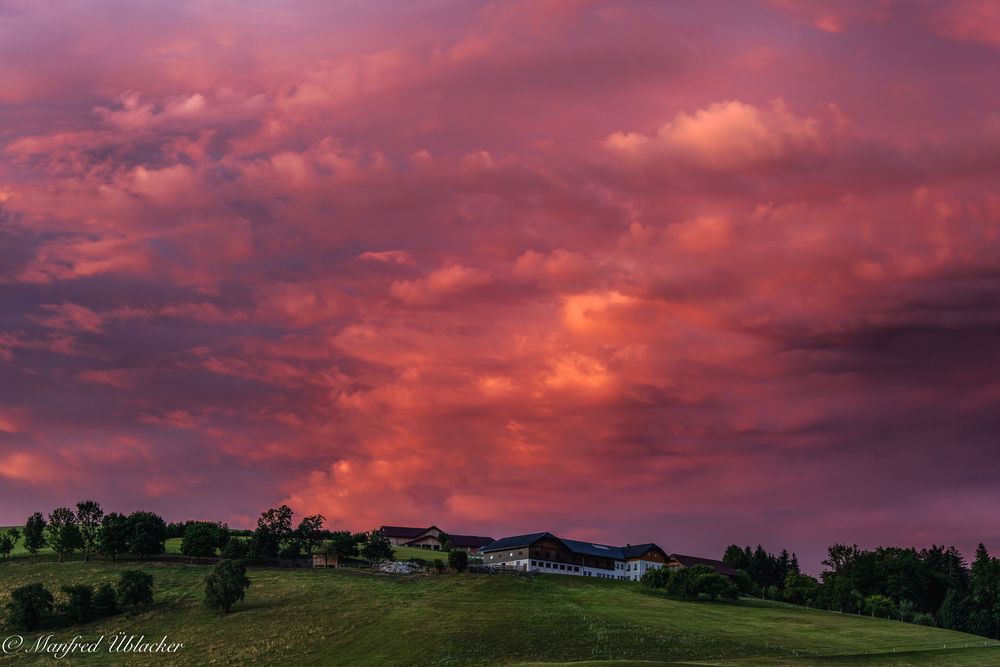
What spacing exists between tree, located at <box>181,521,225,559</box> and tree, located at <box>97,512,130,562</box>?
1076cm

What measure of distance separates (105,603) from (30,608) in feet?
31.9

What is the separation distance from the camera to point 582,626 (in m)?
120

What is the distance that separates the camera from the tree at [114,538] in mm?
180000

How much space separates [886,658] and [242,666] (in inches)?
2717

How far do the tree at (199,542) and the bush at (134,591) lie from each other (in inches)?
1641

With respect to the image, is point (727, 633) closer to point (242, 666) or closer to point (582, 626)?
point (582, 626)

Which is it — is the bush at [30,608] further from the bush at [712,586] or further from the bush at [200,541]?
the bush at [712,586]

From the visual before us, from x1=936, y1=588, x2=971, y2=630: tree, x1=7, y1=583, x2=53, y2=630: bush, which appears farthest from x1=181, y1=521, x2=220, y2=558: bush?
x1=936, y1=588, x2=971, y2=630: tree

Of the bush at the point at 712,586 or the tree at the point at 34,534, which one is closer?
the bush at the point at 712,586

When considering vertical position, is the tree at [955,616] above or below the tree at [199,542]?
below

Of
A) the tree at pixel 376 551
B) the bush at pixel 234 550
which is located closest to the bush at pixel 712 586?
the tree at pixel 376 551

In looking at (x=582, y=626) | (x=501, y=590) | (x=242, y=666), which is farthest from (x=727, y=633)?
(x=242, y=666)

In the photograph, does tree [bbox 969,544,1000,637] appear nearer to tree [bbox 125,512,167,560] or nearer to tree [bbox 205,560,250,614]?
tree [bbox 205,560,250,614]

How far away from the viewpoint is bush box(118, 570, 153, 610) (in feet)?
Answer: 457
